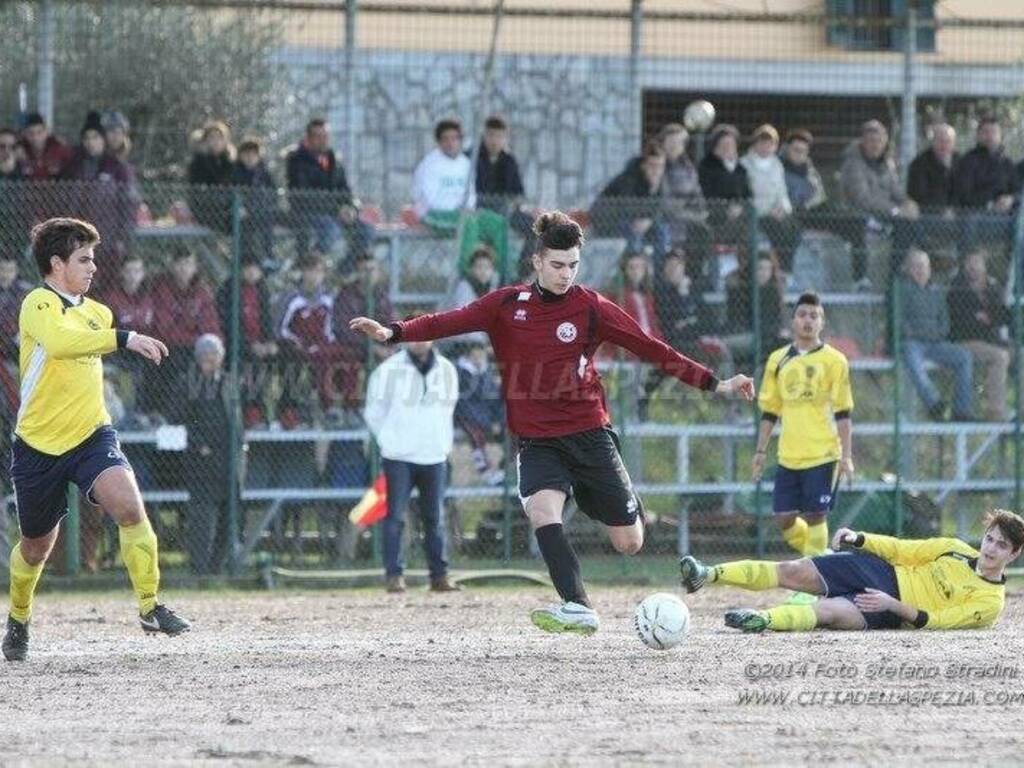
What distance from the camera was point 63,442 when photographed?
10.0 meters

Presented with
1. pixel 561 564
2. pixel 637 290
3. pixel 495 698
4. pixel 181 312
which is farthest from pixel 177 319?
pixel 495 698

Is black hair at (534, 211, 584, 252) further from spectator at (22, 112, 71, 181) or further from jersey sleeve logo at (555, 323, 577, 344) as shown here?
spectator at (22, 112, 71, 181)

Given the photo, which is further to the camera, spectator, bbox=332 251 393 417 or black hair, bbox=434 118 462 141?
black hair, bbox=434 118 462 141

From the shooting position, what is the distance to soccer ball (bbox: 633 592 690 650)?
10148 millimetres

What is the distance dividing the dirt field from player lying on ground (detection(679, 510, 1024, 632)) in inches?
5.8

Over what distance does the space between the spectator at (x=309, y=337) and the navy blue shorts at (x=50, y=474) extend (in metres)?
6.16

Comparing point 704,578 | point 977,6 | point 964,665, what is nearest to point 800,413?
point 704,578

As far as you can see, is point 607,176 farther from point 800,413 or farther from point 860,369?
point 800,413

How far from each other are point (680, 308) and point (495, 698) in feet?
29.5

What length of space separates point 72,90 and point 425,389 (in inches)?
251

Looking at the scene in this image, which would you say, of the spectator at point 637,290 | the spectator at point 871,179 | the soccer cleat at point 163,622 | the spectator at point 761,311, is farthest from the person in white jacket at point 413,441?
the soccer cleat at point 163,622

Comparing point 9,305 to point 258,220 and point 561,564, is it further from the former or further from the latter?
point 561,564

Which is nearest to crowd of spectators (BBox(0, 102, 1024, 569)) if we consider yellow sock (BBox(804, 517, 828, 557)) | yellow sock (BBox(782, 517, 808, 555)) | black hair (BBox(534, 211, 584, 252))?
yellow sock (BBox(782, 517, 808, 555))

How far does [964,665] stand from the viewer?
31.8 ft
